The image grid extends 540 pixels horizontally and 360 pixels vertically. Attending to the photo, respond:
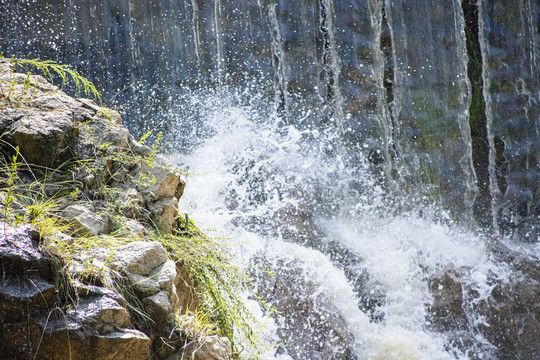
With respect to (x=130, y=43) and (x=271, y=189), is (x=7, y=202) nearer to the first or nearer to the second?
(x=271, y=189)

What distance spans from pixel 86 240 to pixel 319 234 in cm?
319

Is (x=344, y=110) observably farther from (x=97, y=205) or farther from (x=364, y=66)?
(x=97, y=205)

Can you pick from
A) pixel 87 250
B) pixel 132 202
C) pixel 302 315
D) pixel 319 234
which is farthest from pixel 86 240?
pixel 319 234

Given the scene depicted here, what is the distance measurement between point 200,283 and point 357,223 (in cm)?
306

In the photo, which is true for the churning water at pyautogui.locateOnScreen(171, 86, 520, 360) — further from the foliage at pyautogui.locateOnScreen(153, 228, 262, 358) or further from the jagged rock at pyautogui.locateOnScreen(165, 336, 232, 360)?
the jagged rock at pyautogui.locateOnScreen(165, 336, 232, 360)

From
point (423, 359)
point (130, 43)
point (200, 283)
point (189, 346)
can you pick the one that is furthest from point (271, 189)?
point (189, 346)

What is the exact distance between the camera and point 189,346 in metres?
1.90

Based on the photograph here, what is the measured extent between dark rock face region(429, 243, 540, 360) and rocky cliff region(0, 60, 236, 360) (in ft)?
8.98

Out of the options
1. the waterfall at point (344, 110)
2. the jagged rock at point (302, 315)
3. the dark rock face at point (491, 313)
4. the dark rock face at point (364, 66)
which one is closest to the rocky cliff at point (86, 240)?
the jagged rock at point (302, 315)

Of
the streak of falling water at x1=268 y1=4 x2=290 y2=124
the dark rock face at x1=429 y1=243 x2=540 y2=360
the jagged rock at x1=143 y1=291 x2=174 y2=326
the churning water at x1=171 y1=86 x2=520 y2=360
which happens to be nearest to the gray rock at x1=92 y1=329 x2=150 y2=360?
the jagged rock at x1=143 y1=291 x2=174 y2=326

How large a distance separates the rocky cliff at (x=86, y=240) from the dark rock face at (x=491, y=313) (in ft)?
8.98

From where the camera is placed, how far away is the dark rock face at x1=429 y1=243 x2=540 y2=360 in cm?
431

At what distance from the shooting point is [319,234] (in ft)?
15.9

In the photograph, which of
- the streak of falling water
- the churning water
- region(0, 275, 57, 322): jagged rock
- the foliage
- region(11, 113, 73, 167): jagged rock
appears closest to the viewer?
region(0, 275, 57, 322): jagged rock
